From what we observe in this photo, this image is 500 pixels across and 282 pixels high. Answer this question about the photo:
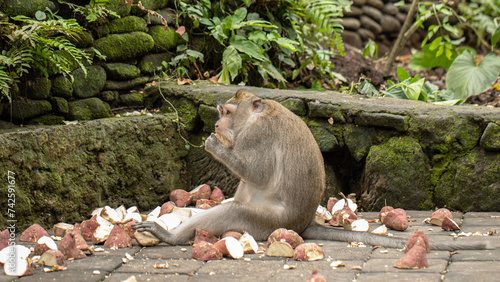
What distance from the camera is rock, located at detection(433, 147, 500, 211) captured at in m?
4.32

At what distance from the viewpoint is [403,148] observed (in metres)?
4.52

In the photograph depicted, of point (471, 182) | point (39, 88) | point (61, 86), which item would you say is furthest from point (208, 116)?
point (471, 182)

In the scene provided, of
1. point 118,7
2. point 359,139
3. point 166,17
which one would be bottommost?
point 359,139

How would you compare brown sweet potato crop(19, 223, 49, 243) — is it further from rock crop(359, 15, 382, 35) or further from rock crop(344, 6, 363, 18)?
rock crop(359, 15, 382, 35)

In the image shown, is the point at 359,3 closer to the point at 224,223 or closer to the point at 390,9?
the point at 390,9

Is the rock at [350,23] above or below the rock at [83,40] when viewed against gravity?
below

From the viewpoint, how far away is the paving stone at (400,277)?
266 cm

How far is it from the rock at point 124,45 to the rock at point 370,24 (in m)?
5.76

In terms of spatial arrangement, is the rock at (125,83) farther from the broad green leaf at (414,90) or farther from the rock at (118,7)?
the broad green leaf at (414,90)

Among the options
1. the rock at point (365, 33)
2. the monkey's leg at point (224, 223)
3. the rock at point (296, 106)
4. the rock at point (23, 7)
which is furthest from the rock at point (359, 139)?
the rock at point (365, 33)

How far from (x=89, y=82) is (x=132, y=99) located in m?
0.56

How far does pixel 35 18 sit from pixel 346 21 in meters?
6.62

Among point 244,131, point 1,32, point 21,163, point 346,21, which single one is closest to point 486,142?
point 244,131

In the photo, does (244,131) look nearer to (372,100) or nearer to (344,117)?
(344,117)
